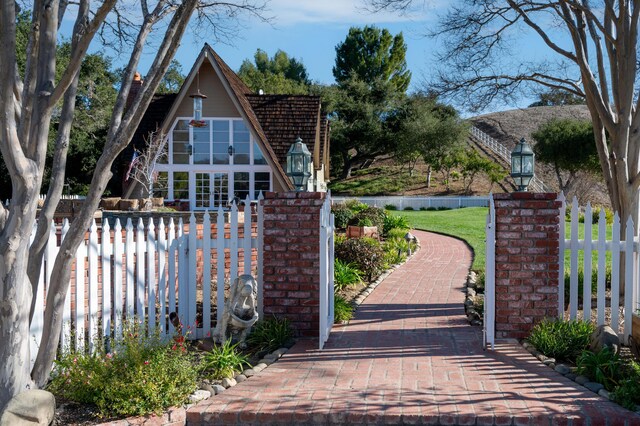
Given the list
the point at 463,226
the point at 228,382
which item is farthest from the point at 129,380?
the point at 463,226

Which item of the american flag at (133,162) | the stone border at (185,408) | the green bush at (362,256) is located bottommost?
the stone border at (185,408)

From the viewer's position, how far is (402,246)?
16219mm

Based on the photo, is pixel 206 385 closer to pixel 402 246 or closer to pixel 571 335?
pixel 571 335

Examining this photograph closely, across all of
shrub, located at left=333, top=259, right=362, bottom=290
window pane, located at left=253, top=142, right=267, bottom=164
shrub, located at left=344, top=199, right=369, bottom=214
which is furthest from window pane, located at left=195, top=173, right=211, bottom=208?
shrub, located at left=333, top=259, right=362, bottom=290

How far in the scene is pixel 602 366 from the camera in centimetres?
575

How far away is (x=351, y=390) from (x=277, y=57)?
64427mm

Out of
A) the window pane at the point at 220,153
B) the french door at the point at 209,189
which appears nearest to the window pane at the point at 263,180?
the french door at the point at 209,189

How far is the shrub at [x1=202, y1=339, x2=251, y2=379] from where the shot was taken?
5.89m

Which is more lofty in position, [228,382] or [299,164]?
[299,164]

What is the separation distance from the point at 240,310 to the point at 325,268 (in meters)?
1.02

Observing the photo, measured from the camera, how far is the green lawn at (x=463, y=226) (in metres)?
17.2

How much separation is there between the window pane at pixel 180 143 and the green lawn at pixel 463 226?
9.17 metres

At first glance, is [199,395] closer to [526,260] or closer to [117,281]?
[117,281]

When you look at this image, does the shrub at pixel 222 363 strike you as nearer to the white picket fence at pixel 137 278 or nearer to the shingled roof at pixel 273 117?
the white picket fence at pixel 137 278
